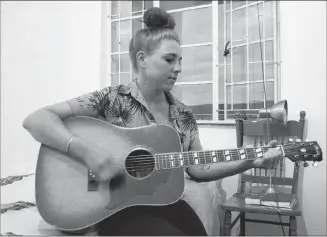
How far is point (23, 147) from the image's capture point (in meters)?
2.38

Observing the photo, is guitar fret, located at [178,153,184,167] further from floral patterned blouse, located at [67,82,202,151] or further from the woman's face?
the woman's face

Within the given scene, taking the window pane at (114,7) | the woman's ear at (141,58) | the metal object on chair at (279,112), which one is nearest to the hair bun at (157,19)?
the woman's ear at (141,58)

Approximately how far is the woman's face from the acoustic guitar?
222mm

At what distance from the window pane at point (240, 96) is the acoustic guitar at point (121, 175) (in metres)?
1.22

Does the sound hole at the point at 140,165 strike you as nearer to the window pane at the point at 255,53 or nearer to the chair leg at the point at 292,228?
the chair leg at the point at 292,228

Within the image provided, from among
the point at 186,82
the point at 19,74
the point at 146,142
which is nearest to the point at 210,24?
the point at 186,82

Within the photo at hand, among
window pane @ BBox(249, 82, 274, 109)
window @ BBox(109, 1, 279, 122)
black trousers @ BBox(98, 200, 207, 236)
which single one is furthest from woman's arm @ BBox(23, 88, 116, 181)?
window pane @ BBox(249, 82, 274, 109)

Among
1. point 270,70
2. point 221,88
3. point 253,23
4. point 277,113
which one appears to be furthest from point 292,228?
point 253,23

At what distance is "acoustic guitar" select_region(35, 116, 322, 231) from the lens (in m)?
0.93

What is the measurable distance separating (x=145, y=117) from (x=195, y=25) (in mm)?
1673

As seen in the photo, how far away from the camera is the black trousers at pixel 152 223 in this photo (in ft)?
3.07

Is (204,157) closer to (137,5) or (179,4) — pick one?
(179,4)

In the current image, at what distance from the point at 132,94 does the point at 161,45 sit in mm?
235

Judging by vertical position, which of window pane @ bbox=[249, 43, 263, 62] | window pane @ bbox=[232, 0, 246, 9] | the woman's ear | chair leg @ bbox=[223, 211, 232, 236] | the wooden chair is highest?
window pane @ bbox=[232, 0, 246, 9]
